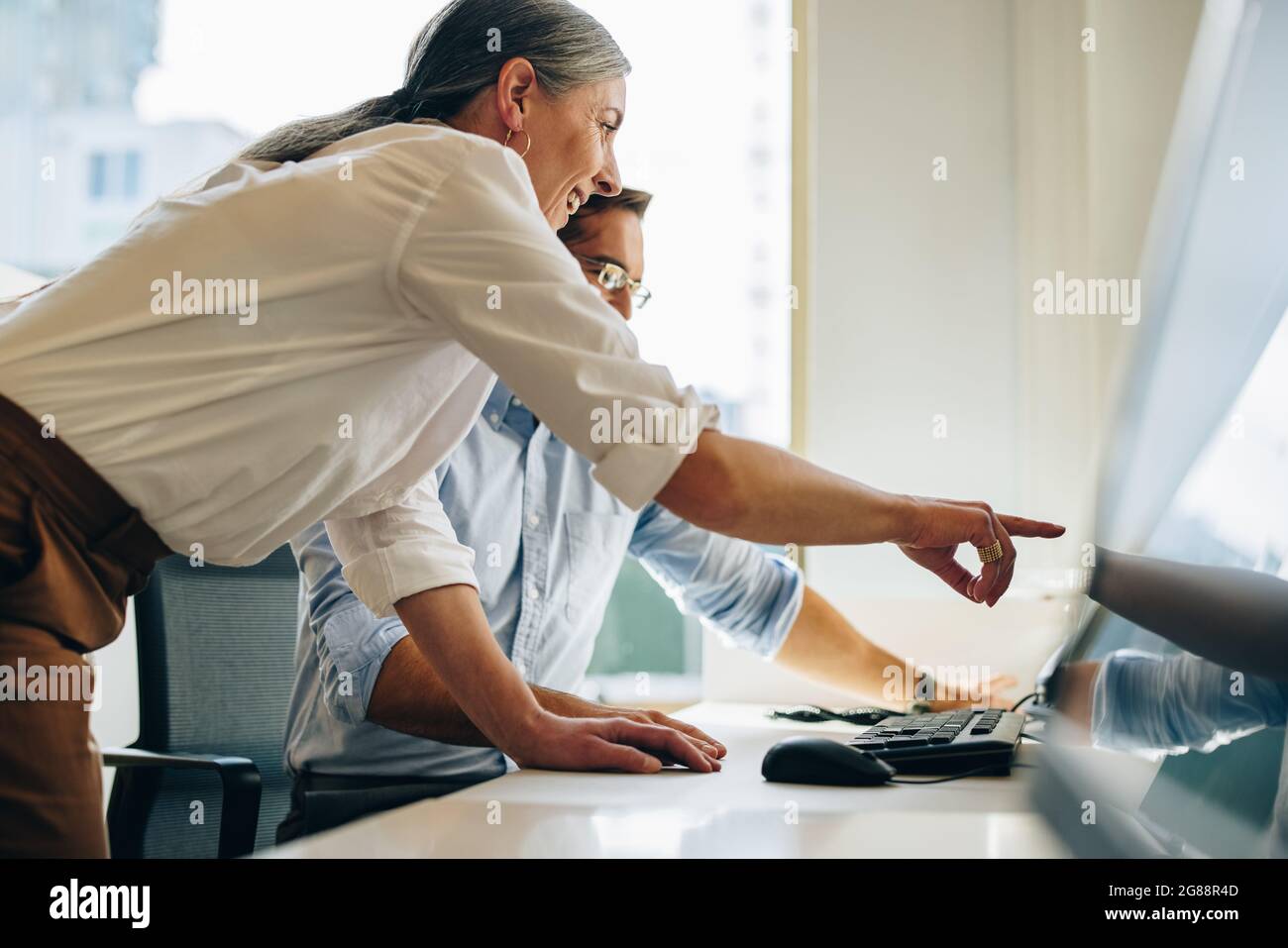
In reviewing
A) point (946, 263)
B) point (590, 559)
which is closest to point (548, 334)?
point (590, 559)

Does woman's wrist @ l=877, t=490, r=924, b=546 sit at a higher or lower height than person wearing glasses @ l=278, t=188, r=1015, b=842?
higher

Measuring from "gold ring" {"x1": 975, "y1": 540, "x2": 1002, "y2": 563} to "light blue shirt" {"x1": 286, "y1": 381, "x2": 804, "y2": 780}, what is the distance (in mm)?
573

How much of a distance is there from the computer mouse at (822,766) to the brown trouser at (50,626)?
0.53m

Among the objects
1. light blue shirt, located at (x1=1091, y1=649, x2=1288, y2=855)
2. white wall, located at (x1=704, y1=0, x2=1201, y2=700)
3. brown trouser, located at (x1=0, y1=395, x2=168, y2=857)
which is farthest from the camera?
white wall, located at (x1=704, y1=0, x2=1201, y2=700)

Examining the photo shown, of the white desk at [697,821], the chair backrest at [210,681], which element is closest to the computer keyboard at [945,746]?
the white desk at [697,821]

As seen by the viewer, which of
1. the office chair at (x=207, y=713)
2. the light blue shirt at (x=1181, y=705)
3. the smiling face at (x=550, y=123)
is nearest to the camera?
the light blue shirt at (x=1181, y=705)

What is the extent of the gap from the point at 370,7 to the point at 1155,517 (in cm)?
236

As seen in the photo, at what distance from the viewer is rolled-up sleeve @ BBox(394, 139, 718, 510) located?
29.1 inches

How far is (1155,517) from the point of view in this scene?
77 cm

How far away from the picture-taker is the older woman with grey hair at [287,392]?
2.44ft

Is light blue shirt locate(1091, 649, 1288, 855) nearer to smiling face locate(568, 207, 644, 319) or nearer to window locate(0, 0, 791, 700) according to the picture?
smiling face locate(568, 207, 644, 319)

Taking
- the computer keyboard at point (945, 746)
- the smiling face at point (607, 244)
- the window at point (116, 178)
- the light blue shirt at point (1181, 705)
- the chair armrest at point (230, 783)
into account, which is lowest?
the chair armrest at point (230, 783)

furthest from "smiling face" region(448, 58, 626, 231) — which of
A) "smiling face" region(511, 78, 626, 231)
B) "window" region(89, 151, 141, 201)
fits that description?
"window" region(89, 151, 141, 201)

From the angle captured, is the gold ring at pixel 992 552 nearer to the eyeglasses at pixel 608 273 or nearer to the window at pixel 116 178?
the eyeglasses at pixel 608 273
